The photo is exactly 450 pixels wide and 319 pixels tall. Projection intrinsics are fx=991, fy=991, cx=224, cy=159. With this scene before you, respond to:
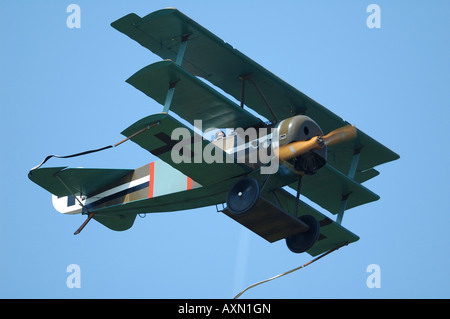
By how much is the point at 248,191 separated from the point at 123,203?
3.70 metres

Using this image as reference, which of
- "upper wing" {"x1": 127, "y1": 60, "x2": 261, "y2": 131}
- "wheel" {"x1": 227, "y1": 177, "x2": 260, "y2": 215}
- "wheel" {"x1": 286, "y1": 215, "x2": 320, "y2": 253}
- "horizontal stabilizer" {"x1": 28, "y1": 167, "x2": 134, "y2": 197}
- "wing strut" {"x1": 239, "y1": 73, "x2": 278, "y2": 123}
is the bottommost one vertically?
"wheel" {"x1": 286, "y1": 215, "x2": 320, "y2": 253}

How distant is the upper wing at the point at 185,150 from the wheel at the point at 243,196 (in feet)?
1.40

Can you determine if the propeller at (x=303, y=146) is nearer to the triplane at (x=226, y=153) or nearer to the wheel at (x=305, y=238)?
the triplane at (x=226, y=153)

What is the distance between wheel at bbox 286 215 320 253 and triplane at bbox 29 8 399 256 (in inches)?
0.9

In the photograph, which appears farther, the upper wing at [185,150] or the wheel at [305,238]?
the wheel at [305,238]

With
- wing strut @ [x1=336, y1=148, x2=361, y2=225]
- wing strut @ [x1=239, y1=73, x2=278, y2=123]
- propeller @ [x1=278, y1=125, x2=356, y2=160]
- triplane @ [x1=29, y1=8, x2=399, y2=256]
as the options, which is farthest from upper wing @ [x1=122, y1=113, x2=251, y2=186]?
wing strut @ [x1=336, y1=148, x2=361, y2=225]

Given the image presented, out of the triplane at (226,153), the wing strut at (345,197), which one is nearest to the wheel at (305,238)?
the triplane at (226,153)

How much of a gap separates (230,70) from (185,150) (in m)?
2.33

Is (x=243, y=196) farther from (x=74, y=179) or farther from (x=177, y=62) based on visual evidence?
(x=74, y=179)

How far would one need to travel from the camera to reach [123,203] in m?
19.9

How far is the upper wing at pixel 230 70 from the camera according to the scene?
57.7ft

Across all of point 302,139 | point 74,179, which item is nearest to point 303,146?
point 302,139

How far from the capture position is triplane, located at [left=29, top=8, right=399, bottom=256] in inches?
674

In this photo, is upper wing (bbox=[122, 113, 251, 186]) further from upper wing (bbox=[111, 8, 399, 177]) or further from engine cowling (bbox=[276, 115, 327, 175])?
upper wing (bbox=[111, 8, 399, 177])
